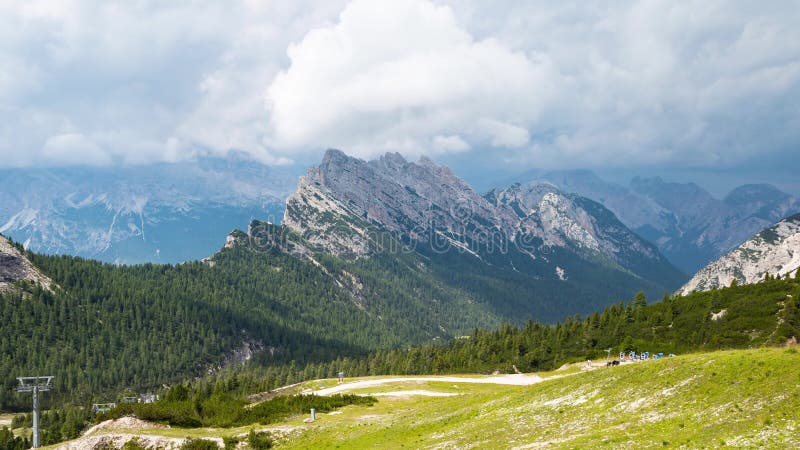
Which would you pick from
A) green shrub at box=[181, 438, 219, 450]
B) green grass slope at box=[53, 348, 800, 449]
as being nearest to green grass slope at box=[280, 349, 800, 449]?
green grass slope at box=[53, 348, 800, 449]

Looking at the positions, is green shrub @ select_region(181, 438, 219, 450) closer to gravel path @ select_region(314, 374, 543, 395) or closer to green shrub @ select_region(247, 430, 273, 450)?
green shrub @ select_region(247, 430, 273, 450)

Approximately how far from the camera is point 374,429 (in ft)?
204

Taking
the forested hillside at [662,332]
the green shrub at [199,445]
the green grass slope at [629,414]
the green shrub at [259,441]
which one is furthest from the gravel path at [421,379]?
the green shrub at [199,445]

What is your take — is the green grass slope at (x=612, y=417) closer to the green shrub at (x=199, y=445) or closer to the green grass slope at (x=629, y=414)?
the green grass slope at (x=629, y=414)

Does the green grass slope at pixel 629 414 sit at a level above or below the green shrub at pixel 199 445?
above

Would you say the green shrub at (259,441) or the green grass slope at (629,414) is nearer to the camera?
the green grass slope at (629,414)

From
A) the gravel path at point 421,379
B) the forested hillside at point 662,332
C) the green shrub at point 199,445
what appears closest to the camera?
the green shrub at point 199,445

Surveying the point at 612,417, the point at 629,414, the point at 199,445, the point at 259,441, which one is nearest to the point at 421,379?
the point at 259,441

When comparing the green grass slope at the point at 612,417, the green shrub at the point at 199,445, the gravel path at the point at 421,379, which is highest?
the green grass slope at the point at 612,417

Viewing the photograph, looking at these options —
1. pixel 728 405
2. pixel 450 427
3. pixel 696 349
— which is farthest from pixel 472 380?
pixel 728 405

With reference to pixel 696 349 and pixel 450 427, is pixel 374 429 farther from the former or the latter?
pixel 696 349

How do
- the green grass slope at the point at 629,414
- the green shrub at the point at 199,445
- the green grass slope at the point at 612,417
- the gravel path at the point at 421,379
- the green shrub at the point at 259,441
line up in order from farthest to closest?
1. the gravel path at the point at 421,379
2. the green shrub at the point at 259,441
3. the green shrub at the point at 199,445
4. the green grass slope at the point at 612,417
5. the green grass slope at the point at 629,414

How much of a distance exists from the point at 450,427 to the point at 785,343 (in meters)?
81.8

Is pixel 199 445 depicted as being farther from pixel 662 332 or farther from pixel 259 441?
pixel 662 332
